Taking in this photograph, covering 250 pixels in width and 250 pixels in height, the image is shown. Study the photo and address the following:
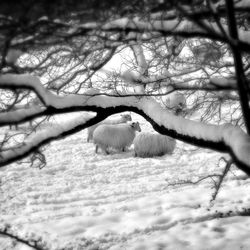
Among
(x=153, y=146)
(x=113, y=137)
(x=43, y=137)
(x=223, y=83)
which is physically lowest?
(x=153, y=146)

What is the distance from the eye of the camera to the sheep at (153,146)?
1362 centimetres

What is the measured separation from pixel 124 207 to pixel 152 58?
316 cm

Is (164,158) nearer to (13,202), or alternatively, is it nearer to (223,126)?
(13,202)

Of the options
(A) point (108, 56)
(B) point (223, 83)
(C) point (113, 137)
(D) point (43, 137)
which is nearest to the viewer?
(B) point (223, 83)

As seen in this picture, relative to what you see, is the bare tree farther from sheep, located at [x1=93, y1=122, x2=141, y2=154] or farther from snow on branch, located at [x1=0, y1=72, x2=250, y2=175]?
sheep, located at [x1=93, y1=122, x2=141, y2=154]

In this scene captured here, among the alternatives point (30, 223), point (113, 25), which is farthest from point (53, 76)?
point (30, 223)

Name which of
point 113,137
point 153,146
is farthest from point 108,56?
point 113,137

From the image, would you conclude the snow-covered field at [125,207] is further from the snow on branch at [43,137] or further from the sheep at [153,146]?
the snow on branch at [43,137]

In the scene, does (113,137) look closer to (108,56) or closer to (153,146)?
(153,146)

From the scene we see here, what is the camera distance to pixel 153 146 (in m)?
13.8

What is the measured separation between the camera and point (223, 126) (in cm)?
371

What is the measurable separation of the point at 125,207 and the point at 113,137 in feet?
23.4

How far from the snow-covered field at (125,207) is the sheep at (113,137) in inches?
90.4

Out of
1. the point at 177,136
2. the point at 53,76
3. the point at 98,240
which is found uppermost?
the point at 53,76
